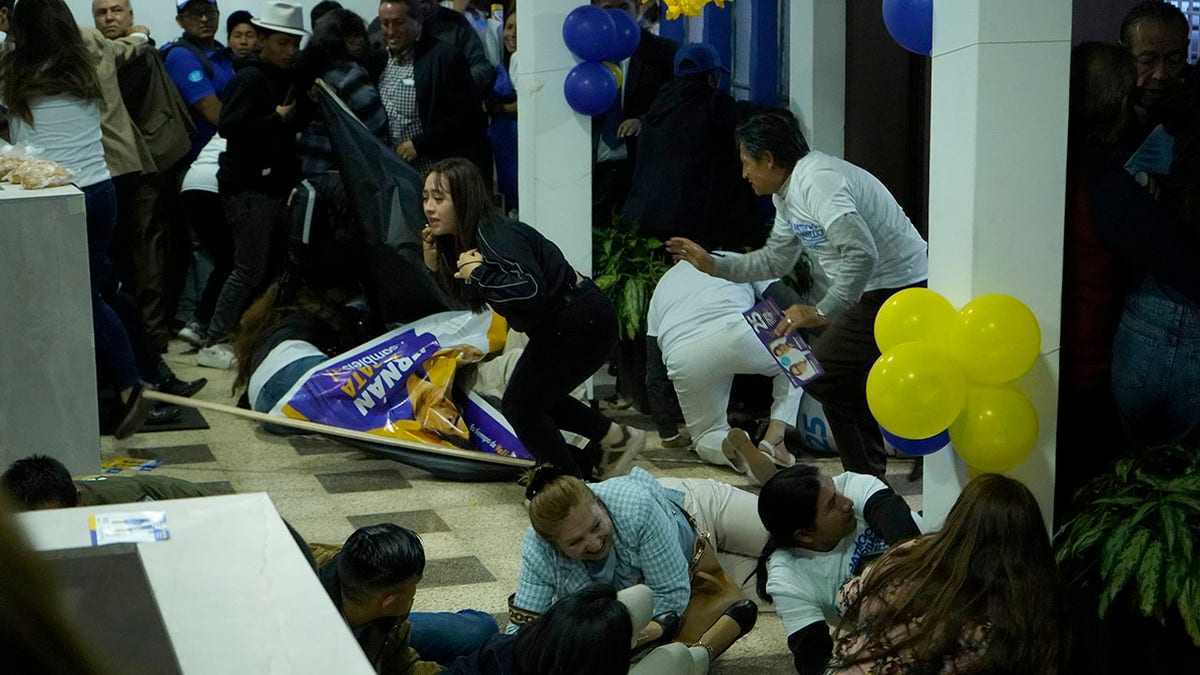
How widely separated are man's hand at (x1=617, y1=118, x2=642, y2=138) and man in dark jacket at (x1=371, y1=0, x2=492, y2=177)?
2.26 ft

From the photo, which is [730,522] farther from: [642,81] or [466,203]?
[642,81]

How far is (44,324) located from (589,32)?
9.10ft

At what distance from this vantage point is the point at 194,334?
8.37m

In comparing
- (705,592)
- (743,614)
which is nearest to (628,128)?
(705,592)

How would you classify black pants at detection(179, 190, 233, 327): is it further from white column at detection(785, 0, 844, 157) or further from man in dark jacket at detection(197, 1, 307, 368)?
white column at detection(785, 0, 844, 157)

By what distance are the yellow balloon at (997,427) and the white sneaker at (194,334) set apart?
584 centimetres

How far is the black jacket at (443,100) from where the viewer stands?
708cm

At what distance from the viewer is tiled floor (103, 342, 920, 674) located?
14.4 ft

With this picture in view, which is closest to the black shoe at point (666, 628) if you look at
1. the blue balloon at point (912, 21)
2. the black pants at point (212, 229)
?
the blue balloon at point (912, 21)

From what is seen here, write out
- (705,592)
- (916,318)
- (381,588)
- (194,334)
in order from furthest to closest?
(194,334) → (705,592) → (916,318) → (381,588)

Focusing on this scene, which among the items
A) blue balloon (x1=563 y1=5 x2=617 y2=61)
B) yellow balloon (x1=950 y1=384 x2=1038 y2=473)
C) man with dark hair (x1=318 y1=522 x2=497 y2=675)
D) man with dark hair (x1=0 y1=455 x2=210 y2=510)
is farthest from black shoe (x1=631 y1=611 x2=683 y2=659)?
blue balloon (x1=563 y1=5 x2=617 y2=61)

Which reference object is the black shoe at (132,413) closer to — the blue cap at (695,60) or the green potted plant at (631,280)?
the green potted plant at (631,280)

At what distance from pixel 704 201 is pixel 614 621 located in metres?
3.94

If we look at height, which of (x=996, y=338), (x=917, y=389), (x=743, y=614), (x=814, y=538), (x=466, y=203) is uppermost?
(x=466, y=203)
